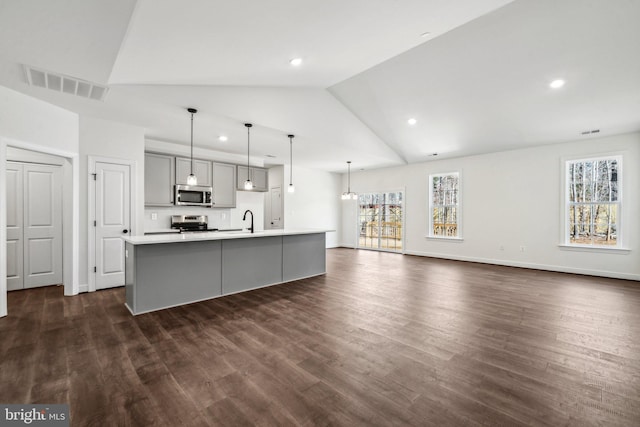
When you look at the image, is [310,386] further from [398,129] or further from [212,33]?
[398,129]

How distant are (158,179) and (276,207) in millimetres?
3488

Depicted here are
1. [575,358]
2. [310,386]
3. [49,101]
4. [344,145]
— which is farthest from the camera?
[344,145]

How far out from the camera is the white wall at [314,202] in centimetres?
836

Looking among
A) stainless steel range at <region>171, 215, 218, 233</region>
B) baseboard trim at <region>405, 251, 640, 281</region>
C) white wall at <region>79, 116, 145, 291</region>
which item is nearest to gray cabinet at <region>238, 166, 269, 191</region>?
stainless steel range at <region>171, 215, 218, 233</region>

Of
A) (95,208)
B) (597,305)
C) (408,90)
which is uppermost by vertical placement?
(408,90)

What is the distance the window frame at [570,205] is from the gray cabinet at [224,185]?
717cm

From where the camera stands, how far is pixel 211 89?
144 inches

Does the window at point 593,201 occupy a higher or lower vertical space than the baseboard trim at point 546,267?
higher

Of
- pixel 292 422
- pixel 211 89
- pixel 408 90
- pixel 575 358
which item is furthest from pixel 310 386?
pixel 408 90

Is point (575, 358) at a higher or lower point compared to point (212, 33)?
lower

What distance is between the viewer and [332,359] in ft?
7.34

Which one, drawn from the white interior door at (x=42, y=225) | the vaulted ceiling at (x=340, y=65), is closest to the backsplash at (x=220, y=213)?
the white interior door at (x=42, y=225)

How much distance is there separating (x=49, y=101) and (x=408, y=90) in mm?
5149

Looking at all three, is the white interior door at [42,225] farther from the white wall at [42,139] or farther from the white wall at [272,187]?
the white wall at [272,187]
